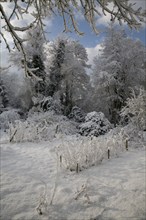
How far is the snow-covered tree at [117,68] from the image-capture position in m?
19.8

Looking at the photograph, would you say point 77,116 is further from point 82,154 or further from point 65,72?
point 82,154

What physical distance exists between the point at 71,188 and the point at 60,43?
69.2 feet

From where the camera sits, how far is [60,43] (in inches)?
922

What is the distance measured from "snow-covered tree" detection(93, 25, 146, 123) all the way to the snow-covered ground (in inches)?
559

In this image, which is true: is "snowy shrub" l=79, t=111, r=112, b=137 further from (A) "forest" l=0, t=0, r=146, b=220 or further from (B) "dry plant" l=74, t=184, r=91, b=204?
(B) "dry plant" l=74, t=184, r=91, b=204

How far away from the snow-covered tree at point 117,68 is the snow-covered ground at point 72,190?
14.2 m

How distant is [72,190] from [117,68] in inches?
670

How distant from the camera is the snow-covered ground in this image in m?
3.37

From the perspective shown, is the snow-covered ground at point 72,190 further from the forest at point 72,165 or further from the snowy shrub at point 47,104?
the snowy shrub at point 47,104

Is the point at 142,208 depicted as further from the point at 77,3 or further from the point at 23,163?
the point at 23,163

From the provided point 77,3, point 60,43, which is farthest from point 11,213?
point 60,43

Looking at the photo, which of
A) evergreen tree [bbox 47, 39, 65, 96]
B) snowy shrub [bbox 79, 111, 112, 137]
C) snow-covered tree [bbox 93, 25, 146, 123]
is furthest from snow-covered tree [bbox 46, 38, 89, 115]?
snowy shrub [bbox 79, 111, 112, 137]

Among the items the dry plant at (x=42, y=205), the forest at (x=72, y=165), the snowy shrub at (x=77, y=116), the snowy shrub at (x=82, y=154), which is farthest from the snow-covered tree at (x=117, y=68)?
the dry plant at (x=42, y=205)

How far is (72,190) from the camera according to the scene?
165 inches
